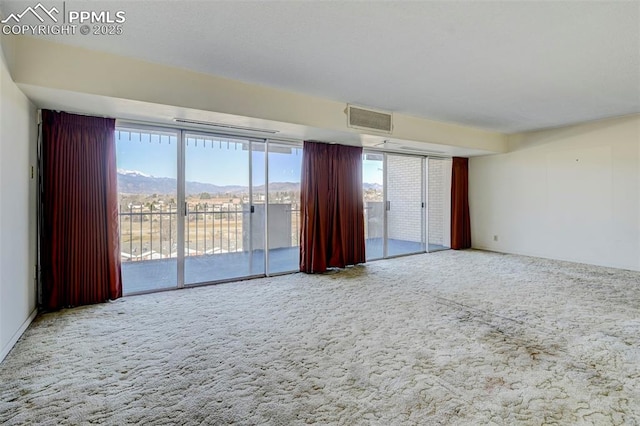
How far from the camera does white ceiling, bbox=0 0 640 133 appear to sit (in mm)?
2189

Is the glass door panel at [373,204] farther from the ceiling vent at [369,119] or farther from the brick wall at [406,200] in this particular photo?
the ceiling vent at [369,119]

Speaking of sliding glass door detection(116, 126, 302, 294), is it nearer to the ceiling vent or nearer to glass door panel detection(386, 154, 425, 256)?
the ceiling vent

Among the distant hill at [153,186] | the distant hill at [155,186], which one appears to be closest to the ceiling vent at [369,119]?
Result: the distant hill at [155,186]

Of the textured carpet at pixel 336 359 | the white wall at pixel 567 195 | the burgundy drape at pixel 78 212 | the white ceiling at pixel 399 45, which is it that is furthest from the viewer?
the white wall at pixel 567 195

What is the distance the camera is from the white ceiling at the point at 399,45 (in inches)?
86.2

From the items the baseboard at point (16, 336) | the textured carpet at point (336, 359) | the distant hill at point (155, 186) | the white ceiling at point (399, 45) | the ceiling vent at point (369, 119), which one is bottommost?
the textured carpet at point (336, 359)

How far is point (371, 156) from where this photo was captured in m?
6.16

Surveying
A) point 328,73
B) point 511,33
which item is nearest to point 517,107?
point 511,33

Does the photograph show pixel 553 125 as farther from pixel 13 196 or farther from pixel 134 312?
pixel 13 196

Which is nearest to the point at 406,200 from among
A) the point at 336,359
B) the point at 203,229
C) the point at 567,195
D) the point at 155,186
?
the point at 567,195

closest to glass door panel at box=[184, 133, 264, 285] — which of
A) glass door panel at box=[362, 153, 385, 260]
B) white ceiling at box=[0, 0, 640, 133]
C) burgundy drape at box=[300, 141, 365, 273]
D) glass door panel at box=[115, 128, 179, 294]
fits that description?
glass door panel at box=[115, 128, 179, 294]

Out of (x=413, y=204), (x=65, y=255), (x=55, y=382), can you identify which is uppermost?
(x=413, y=204)

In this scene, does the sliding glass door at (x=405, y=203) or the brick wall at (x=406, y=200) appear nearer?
the sliding glass door at (x=405, y=203)

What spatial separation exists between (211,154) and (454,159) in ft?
17.0
